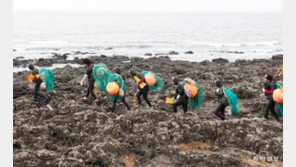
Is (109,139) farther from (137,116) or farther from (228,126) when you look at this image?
(228,126)

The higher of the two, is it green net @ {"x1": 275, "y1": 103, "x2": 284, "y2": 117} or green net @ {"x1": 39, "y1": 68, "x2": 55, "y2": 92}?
green net @ {"x1": 39, "y1": 68, "x2": 55, "y2": 92}

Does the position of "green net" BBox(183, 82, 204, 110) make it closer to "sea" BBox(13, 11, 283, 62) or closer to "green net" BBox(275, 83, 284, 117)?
"green net" BBox(275, 83, 284, 117)

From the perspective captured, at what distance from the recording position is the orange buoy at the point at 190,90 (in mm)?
9266

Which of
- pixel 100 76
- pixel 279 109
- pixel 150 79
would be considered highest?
pixel 100 76

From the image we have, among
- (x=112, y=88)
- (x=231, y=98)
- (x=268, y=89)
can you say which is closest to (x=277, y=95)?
(x=268, y=89)

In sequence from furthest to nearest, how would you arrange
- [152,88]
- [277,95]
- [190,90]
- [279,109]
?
[152,88]
[190,90]
[279,109]
[277,95]

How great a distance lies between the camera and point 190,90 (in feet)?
30.4

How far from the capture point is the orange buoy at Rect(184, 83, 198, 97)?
30.4 ft

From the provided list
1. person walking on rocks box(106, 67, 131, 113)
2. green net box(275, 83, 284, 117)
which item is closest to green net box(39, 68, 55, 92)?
person walking on rocks box(106, 67, 131, 113)

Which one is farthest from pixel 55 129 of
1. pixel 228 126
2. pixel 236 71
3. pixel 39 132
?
pixel 236 71

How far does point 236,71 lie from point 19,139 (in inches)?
649

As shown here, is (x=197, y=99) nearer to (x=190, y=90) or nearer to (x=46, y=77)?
(x=190, y=90)

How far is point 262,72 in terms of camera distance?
1822cm

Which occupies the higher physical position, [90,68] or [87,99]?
[90,68]
